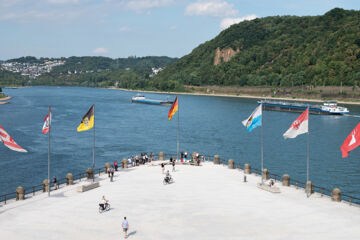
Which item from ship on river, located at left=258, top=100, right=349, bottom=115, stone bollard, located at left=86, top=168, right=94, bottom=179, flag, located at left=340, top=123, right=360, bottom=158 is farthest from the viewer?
ship on river, located at left=258, top=100, right=349, bottom=115

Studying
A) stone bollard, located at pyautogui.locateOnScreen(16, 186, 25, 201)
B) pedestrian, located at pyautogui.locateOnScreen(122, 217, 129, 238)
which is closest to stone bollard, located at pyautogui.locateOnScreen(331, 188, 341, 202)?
pedestrian, located at pyautogui.locateOnScreen(122, 217, 129, 238)

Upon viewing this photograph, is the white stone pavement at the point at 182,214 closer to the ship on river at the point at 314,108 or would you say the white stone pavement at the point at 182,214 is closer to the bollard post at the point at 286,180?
the bollard post at the point at 286,180

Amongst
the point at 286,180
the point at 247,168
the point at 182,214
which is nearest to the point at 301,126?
the point at 286,180

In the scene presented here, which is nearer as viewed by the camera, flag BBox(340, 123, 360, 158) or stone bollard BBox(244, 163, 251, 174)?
flag BBox(340, 123, 360, 158)

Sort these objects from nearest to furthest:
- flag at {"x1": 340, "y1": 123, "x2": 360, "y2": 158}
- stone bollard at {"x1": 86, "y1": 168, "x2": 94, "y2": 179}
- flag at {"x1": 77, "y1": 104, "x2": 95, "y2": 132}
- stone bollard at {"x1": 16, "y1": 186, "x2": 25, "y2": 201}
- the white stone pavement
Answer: the white stone pavement, flag at {"x1": 340, "y1": 123, "x2": 360, "y2": 158}, stone bollard at {"x1": 16, "y1": 186, "x2": 25, "y2": 201}, flag at {"x1": 77, "y1": 104, "x2": 95, "y2": 132}, stone bollard at {"x1": 86, "y1": 168, "x2": 94, "y2": 179}

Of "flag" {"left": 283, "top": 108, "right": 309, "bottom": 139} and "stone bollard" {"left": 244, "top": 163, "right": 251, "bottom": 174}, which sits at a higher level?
"flag" {"left": 283, "top": 108, "right": 309, "bottom": 139}

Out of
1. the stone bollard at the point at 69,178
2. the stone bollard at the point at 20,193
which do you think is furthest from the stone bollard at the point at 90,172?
the stone bollard at the point at 20,193

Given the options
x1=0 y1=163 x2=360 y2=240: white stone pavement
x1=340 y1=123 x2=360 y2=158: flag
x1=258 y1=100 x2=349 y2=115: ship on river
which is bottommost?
x1=0 y1=163 x2=360 y2=240: white stone pavement

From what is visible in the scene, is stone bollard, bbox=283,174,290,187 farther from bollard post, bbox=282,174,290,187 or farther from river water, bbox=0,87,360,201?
river water, bbox=0,87,360,201

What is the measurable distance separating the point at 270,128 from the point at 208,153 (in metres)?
36.3

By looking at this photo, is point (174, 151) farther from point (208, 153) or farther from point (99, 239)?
point (99, 239)

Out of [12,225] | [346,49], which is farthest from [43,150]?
[346,49]

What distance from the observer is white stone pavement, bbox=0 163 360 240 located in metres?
23.4

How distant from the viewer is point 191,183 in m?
35.1
